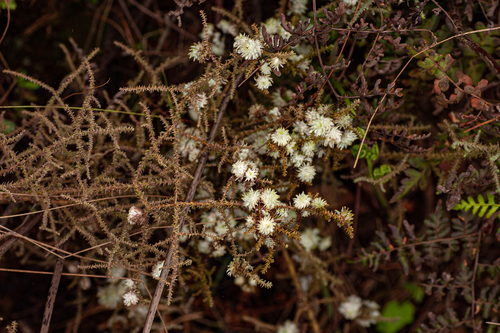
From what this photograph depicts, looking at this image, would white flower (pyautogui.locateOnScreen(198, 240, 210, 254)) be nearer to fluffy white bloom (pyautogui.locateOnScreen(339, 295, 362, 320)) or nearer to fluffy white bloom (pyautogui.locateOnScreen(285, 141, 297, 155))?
fluffy white bloom (pyautogui.locateOnScreen(285, 141, 297, 155))

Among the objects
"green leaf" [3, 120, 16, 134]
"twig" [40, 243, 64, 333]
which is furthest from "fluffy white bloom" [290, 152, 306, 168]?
"green leaf" [3, 120, 16, 134]

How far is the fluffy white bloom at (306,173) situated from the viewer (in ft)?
4.46

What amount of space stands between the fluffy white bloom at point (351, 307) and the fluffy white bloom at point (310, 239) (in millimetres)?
377

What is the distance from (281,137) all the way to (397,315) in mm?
1524

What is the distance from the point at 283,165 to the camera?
1314mm

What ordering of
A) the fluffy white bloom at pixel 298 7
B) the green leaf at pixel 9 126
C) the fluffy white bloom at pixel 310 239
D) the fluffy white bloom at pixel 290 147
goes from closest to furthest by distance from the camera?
the fluffy white bloom at pixel 290 147 → the fluffy white bloom at pixel 298 7 → the green leaf at pixel 9 126 → the fluffy white bloom at pixel 310 239

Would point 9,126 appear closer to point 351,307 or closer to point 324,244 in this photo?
point 324,244

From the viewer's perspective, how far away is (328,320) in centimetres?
209

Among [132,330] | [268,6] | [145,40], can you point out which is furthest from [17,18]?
[132,330]

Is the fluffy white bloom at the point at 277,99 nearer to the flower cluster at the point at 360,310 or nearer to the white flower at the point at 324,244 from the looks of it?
the white flower at the point at 324,244

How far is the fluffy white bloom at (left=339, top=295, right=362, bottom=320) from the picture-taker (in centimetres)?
197

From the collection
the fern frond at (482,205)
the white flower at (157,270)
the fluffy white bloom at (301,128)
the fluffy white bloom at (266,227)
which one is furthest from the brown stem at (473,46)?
the white flower at (157,270)

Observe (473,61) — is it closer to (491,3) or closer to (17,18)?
(491,3)

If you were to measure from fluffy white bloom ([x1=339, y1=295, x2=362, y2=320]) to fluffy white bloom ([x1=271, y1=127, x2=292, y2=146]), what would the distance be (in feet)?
3.99
